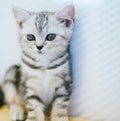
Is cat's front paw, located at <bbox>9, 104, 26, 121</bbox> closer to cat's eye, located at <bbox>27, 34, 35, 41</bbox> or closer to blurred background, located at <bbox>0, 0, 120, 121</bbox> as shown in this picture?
blurred background, located at <bbox>0, 0, 120, 121</bbox>

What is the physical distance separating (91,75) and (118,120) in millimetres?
219

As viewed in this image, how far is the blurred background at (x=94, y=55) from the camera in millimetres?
1106

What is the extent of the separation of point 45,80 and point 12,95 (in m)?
Answer: 0.22

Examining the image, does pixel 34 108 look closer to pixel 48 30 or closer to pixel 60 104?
pixel 60 104

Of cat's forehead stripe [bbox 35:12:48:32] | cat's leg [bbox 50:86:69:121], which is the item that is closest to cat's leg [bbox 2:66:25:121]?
cat's leg [bbox 50:86:69:121]

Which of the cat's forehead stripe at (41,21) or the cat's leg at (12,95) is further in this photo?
the cat's leg at (12,95)

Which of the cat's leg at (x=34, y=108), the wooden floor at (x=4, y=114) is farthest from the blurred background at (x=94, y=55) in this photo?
the cat's leg at (x=34, y=108)

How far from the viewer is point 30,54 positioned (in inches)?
46.4

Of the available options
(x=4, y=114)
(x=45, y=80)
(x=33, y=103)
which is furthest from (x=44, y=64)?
(x=4, y=114)

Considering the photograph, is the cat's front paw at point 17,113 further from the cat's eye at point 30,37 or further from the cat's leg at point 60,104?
the cat's eye at point 30,37

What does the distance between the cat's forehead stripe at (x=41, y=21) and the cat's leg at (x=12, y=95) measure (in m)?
0.26

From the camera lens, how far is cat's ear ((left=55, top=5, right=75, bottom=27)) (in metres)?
1.10

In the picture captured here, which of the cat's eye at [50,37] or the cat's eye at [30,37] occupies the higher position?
the cat's eye at [50,37]

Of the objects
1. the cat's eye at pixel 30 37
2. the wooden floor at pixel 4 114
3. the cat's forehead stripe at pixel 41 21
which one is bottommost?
the wooden floor at pixel 4 114
